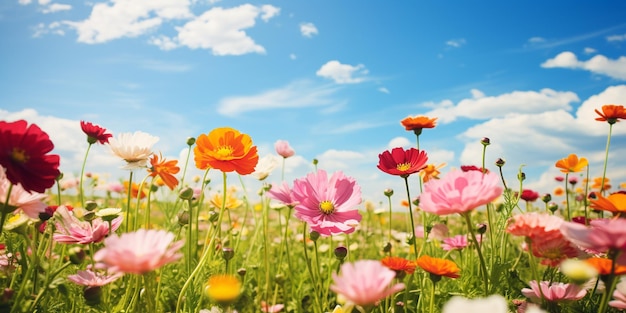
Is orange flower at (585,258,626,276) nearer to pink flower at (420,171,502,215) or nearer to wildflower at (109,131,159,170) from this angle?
pink flower at (420,171,502,215)

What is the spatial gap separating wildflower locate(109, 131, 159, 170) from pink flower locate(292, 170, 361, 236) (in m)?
0.57

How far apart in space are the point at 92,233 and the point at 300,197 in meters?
0.57

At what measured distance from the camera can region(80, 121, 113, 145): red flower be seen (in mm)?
1503

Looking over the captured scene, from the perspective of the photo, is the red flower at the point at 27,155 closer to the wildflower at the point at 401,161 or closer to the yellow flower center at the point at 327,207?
the yellow flower center at the point at 327,207

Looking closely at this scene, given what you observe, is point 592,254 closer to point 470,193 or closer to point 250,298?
point 470,193

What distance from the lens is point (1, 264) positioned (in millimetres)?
1271

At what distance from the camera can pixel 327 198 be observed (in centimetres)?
121

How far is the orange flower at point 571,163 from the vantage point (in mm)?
2037

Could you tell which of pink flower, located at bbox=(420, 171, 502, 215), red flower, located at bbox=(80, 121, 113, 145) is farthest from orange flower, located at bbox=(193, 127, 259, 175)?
pink flower, located at bbox=(420, 171, 502, 215)

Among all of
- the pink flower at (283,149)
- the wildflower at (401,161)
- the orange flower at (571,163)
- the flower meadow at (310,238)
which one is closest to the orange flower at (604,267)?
the flower meadow at (310,238)

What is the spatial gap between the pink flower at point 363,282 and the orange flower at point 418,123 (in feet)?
3.65

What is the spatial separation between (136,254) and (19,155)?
0.41 metres

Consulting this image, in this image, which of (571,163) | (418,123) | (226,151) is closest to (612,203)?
(418,123)

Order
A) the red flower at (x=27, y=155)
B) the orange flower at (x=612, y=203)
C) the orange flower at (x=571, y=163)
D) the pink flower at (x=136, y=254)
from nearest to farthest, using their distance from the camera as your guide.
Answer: the pink flower at (x=136, y=254) → the red flower at (x=27, y=155) → the orange flower at (x=612, y=203) → the orange flower at (x=571, y=163)
